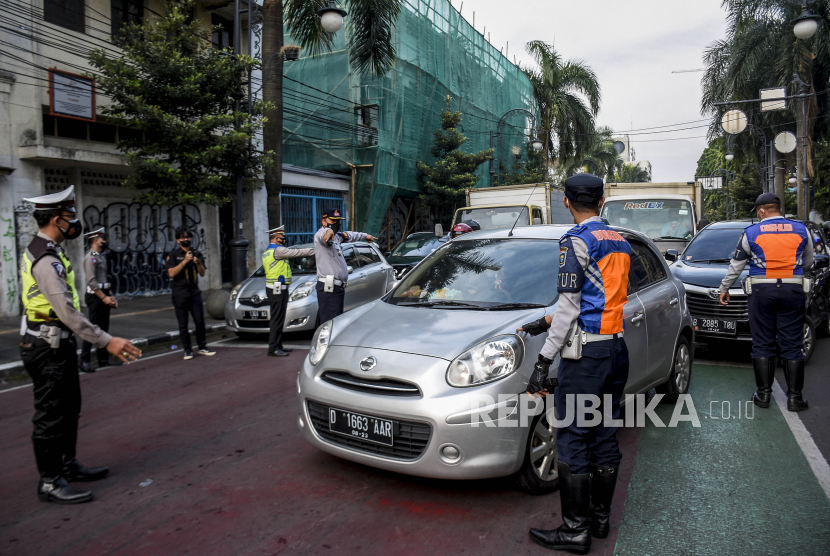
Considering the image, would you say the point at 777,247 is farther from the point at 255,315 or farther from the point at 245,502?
the point at 255,315

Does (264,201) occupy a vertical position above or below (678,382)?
above

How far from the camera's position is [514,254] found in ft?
15.2

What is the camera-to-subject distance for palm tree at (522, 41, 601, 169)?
32.9 m

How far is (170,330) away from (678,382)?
8.01 m

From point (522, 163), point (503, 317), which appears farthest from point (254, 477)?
point (522, 163)

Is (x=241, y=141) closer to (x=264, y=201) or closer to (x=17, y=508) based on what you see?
(x=264, y=201)

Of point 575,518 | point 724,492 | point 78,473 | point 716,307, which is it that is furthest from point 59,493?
point 716,307

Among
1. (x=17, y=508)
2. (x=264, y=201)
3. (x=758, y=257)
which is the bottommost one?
(x=17, y=508)

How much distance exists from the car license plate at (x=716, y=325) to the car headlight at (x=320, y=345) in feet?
15.6

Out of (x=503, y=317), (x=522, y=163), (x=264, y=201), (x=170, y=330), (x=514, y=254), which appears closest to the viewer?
Result: (x=503, y=317)

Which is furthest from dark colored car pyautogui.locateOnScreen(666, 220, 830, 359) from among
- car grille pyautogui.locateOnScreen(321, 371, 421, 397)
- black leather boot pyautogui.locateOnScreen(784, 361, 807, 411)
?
car grille pyautogui.locateOnScreen(321, 371, 421, 397)

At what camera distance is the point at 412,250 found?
16.9 metres

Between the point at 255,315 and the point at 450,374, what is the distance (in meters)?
6.43

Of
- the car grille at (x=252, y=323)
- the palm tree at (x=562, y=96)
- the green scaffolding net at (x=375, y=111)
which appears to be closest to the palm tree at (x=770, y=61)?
the palm tree at (x=562, y=96)
